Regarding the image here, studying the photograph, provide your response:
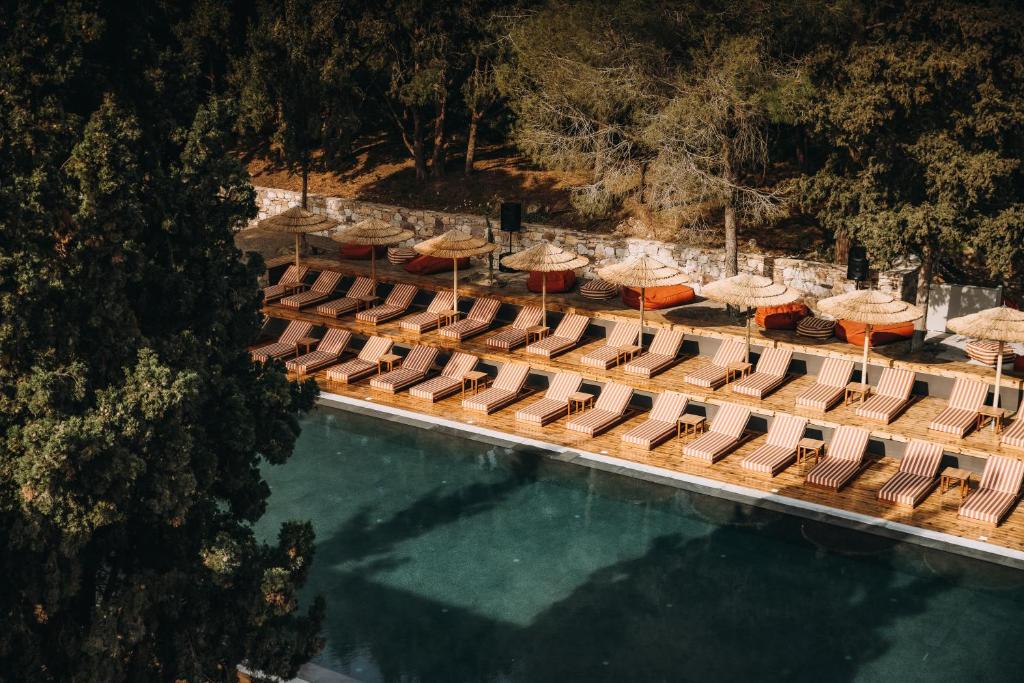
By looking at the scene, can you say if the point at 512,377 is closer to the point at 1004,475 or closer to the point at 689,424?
the point at 689,424

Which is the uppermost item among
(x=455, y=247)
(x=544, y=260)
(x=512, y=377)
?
(x=455, y=247)

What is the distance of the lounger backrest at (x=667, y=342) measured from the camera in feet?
75.7

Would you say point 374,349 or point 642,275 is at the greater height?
point 642,275

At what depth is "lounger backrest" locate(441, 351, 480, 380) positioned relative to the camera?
2308 cm

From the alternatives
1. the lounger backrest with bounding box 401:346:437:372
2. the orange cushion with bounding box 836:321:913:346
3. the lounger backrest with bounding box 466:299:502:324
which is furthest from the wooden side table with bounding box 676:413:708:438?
the lounger backrest with bounding box 466:299:502:324

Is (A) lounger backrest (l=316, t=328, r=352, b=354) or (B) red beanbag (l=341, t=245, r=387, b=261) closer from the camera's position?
(A) lounger backrest (l=316, t=328, r=352, b=354)

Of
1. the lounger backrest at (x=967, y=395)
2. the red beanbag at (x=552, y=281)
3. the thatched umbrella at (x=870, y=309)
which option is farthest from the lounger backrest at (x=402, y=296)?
the lounger backrest at (x=967, y=395)

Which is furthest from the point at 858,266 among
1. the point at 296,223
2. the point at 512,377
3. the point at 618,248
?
the point at 296,223

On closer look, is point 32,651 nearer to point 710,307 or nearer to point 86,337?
point 86,337

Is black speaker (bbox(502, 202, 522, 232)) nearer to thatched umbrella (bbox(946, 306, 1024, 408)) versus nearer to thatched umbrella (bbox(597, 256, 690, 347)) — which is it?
thatched umbrella (bbox(597, 256, 690, 347))

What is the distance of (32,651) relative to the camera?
1020cm

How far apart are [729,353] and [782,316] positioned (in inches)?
64.6

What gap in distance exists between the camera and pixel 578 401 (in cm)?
2166

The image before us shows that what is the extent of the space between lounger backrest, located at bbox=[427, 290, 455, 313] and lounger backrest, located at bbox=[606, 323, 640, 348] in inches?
150
